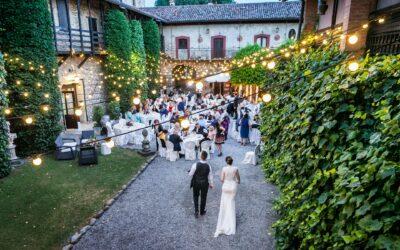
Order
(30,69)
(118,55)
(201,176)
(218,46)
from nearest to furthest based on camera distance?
1. (201,176)
2. (30,69)
3. (118,55)
4. (218,46)

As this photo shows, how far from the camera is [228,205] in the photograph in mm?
6461

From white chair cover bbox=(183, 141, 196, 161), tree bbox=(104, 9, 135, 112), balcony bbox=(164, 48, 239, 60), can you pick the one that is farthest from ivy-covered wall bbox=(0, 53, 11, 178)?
balcony bbox=(164, 48, 239, 60)

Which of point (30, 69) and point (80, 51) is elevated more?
point (80, 51)

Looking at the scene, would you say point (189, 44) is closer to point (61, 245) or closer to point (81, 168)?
point (81, 168)

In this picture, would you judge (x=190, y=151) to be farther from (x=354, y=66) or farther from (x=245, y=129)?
(x=354, y=66)

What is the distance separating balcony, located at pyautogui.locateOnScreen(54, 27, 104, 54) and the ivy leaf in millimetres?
14672

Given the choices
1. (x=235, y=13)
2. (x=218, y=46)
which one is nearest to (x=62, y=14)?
(x=218, y=46)

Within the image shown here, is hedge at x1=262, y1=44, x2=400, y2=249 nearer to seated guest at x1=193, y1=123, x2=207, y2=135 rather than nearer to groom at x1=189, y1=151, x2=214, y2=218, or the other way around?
groom at x1=189, y1=151, x2=214, y2=218

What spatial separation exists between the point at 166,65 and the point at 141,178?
70.9 feet

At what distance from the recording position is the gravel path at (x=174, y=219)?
19.9 ft

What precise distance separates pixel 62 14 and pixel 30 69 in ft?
17.7

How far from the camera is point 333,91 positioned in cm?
382

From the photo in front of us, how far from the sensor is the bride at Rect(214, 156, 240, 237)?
640 centimetres

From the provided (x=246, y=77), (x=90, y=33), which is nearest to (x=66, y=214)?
(x=90, y=33)
